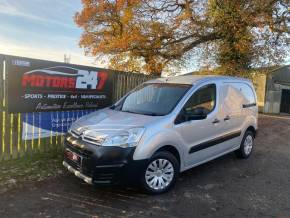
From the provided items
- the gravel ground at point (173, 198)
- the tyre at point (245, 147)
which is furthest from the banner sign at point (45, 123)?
the tyre at point (245, 147)

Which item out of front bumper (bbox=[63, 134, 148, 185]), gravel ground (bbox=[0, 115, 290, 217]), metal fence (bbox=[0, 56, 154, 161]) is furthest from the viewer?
metal fence (bbox=[0, 56, 154, 161])

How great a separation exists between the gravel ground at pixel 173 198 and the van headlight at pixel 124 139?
2.89ft

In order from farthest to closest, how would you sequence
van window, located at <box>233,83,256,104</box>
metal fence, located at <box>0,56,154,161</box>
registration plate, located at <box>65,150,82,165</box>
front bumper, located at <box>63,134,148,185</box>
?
van window, located at <box>233,83,256,104</box> → metal fence, located at <box>0,56,154,161</box> → registration plate, located at <box>65,150,82,165</box> → front bumper, located at <box>63,134,148,185</box>

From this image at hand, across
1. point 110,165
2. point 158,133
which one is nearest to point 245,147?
point 158,133

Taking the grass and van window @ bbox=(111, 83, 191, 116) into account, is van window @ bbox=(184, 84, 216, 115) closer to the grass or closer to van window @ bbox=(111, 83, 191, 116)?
van window @ bbox=(111, 83, 191, 116)

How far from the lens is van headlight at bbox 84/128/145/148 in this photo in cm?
414

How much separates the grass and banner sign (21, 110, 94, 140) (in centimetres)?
49

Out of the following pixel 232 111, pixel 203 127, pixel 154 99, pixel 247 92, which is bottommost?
pixel 203 127

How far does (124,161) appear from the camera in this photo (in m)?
4.09

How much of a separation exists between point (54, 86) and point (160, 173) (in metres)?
3.38

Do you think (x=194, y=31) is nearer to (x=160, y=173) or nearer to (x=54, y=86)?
(x=54, y=86)

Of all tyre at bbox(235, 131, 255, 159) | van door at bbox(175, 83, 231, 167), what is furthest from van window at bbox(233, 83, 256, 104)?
van door at bbox(175, 83, 231, 167)

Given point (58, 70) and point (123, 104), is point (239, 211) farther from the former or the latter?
point (58, 70)

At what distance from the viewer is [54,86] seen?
649 cm
